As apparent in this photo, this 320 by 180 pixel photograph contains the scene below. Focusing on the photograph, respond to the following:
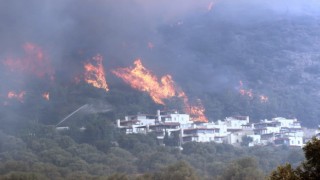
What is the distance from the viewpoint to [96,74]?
170 metres

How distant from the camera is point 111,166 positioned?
96625mm

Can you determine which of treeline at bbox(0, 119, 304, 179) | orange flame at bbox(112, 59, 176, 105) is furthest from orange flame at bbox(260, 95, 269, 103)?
treeline at bbox(0, 119, 304, 179)

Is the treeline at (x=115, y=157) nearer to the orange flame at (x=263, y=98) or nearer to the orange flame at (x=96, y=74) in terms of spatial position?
the orange flame at (x=96, y=74)

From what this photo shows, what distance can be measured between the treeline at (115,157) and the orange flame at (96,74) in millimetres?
31340

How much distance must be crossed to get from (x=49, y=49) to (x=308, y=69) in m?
69.6

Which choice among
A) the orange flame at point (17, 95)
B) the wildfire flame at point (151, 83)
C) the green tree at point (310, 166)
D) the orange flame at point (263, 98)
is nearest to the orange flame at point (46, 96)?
the orange flame at point (17, 95)

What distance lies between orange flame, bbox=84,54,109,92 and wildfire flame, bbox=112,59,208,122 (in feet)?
13.5

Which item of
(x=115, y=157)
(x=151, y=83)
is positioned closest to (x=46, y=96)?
(x=151, y=83)

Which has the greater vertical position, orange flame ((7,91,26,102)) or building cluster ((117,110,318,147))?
orange flame ((7,91,26,102))

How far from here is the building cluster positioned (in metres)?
137

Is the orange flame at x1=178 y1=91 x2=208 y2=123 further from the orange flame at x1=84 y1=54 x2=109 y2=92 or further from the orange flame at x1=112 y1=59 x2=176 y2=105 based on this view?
the orange flame at x1=84 y1=54 x2=109 y2=92

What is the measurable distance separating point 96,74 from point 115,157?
68.4m

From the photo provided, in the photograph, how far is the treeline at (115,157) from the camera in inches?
3044

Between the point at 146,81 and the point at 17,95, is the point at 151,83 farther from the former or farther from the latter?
the point at 17,95
